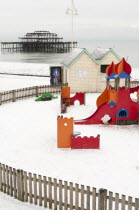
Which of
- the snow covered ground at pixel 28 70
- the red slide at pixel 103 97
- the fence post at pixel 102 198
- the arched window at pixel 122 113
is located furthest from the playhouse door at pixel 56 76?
the snow covered ground at pixel 28 70

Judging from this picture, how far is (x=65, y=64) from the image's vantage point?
71.9ft

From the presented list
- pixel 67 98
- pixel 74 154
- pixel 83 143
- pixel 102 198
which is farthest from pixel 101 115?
pixel 102 198

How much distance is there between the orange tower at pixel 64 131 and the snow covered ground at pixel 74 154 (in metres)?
0.36

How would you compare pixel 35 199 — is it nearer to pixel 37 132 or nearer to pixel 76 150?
pixel 76 150

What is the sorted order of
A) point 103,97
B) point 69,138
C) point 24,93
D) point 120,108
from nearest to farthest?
point 69,138 < point 120,108 < point 103,97 < point 24,93

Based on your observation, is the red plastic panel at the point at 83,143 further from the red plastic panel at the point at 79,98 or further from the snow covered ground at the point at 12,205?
the red plastic panel at the point at 79,98

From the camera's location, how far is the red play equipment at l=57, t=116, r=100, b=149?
10.6 m

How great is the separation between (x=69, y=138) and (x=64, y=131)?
347mm

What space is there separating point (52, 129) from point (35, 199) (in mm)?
6272

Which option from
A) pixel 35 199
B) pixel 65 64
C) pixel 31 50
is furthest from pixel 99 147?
pixel 31 50

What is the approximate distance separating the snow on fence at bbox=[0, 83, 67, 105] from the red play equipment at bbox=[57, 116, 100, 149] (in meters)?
9.07

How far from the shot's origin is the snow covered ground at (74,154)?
839 cm

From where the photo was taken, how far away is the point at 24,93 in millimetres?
20859

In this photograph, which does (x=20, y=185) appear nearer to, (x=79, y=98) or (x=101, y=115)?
(x=101, y=115)
